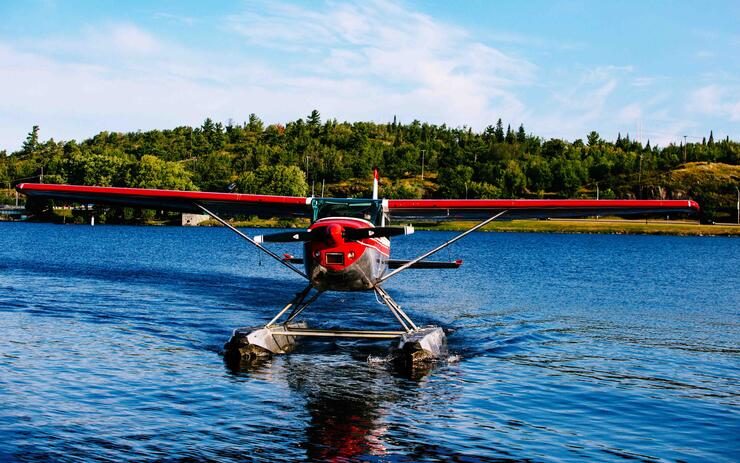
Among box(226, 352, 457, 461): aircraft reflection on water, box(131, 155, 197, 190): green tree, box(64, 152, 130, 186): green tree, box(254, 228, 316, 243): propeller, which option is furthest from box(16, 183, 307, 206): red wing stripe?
box(64, 152, 130, 186): green tree

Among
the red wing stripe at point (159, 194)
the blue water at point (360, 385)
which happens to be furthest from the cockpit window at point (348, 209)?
the blue water at point (360, 385)

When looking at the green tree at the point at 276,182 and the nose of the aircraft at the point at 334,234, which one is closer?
the nose of the aircraft at the point at 334,234

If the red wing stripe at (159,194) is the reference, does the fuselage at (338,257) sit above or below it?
below

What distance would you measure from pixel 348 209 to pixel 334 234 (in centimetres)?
165

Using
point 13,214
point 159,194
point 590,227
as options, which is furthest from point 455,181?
point 159,194

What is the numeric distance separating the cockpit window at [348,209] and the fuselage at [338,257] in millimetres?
685

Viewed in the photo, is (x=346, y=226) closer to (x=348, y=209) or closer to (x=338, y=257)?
(x=338, y=257)

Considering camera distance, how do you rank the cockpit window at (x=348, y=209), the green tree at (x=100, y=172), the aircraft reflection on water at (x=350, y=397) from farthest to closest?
the green tree at (x=100, y=172)
the cockpit window at (x=348, y=209)
the aircraft reflection on water at (x=350, y=397)

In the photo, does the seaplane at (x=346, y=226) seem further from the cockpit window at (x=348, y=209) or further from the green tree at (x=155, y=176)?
the green tree at (x=155, y=176)

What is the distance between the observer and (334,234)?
11586mm

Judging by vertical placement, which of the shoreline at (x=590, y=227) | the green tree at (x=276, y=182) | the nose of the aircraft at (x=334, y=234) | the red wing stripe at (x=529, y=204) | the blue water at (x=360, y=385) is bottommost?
the blue water at (x=360, y=385)

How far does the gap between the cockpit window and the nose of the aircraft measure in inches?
54.4

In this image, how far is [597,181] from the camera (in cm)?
16325

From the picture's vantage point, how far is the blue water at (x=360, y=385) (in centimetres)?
842
